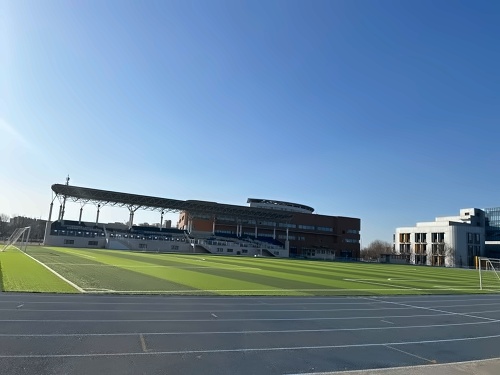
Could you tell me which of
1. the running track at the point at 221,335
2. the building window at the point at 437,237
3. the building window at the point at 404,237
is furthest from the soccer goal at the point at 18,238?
the building window at the point at 404,237

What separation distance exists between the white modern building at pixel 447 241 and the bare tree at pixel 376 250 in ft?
35.4

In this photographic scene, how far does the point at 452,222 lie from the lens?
408 feet

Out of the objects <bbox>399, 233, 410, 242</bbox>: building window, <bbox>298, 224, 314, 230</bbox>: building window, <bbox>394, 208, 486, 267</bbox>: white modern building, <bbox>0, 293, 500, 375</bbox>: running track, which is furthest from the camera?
<bbox>399, 233, 410, 242</bbox>: building window

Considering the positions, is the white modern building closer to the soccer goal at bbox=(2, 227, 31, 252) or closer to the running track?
the soccer goal at bbox=(2, 227, 31, 252)

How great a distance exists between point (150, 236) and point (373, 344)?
83288mm

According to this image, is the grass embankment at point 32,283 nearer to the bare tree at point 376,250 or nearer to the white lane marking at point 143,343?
the white lane marking at point 143,343

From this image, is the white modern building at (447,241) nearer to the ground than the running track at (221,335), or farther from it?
farther from it

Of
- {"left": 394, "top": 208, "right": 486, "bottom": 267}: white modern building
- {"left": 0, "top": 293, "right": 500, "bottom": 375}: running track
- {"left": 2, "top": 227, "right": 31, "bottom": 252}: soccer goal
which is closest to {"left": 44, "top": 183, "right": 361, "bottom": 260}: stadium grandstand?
{"left": 2, "top": 227, "right": 31, "bottom": 252}: soccer goal

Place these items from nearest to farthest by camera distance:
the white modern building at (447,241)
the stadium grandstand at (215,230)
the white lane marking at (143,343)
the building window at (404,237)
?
the white lane marking at (143,343)
the stadium grandstand at (215,230)
the white modern building at (447,241)
the building window at (404,237)

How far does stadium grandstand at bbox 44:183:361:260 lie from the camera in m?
81.6

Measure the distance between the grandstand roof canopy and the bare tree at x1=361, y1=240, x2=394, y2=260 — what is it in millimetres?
54371

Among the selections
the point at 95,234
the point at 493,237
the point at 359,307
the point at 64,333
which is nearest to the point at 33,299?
the point at 64,333

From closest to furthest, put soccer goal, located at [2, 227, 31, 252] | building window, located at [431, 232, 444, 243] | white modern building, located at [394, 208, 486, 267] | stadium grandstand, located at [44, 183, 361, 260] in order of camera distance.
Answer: soccer goal, located at [2, 227, 31, 252], stadium grandstand, located at [44, 183, 361, 260], white modern building, located at [394, 208, 486, 267], building window, located at [431, 232, 444, 243]

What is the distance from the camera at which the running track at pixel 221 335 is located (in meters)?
7.68
